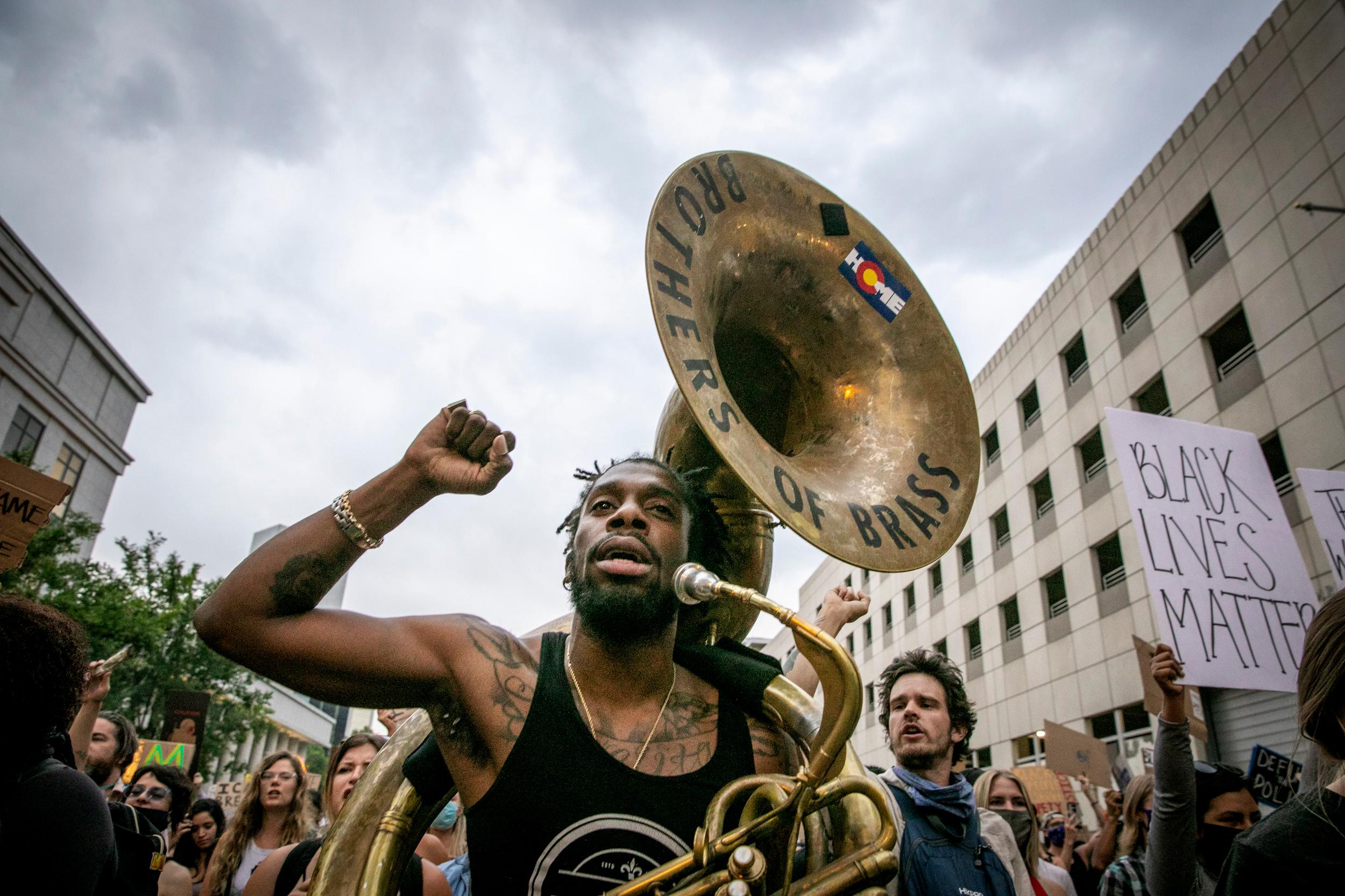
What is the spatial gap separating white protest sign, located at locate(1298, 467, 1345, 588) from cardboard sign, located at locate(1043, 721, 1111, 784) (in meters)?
3.80

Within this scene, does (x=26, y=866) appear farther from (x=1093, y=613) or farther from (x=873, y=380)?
(x=1093, y=613)

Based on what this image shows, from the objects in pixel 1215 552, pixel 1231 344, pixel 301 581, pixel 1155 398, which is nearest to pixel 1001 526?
pixel 1155 398

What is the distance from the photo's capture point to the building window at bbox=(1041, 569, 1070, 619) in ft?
51.9

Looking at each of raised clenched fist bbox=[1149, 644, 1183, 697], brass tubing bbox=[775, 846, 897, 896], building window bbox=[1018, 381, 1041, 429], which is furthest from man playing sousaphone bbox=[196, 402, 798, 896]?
building window bbox=[1018, 381, 1041, 429]

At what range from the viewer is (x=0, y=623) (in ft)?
5.39

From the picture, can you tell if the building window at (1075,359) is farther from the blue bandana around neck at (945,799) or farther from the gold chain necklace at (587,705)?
the gold chain necklace at (587,705)

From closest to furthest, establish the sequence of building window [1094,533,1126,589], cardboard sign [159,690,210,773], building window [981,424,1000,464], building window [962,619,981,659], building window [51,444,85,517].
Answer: cardboard sign [159,690,210,773]
building window [1094,533,1126,589]
building window [981,424,1000,464]
building window [962,619,981,659]
building window [51,444,85,517]

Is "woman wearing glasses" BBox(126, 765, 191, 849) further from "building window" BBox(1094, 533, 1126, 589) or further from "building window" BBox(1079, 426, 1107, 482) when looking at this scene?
"building window" BBox(1079, 426, 1107, 482)

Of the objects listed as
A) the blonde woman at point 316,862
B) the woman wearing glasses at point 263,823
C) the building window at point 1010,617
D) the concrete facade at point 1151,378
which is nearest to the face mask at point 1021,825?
the blonde woman at point 316,862

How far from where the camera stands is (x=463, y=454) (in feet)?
5.83

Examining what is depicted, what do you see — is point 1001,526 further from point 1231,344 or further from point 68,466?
point 68,466

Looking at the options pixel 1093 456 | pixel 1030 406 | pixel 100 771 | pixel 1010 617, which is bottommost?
pixel 100 771

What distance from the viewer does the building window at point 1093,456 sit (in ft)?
49.0

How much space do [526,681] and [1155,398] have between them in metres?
15.1
